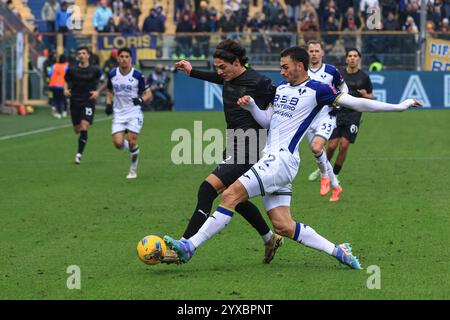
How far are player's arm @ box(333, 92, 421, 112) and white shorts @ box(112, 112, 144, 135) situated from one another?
981cm

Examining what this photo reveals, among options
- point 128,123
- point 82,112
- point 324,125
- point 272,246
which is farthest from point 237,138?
point 82,112

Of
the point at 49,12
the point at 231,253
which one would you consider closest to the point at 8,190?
the point at 231,253

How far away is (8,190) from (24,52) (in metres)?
23.8

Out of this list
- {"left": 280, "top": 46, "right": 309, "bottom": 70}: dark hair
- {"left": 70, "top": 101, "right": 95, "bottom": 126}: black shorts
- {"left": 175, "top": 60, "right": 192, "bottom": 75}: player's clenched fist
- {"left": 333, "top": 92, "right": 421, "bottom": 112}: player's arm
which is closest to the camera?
{"left": 333, "top": 92, "right": 421, "bottom": 112}: player's arm

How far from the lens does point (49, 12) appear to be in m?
43.3

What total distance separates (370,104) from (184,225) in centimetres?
419

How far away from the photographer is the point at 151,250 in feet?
31.9

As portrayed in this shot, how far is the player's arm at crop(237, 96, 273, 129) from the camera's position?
9.63 m

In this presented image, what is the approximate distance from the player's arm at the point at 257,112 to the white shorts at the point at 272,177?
45cm

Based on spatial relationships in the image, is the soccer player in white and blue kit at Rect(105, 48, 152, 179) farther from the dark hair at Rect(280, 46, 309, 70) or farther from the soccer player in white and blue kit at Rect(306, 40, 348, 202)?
the dark hair at Rect(280, 46, 309, 70)

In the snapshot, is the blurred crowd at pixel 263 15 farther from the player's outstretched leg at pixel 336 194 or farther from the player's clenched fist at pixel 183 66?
the player's clenched fist at pixel 183 66

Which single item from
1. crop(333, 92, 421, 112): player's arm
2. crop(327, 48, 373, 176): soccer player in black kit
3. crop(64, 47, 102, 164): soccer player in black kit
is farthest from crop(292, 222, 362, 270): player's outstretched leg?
crop(64, 47, 102, 164): soccer player in black kit

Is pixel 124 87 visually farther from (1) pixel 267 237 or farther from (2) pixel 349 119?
(1) pixel 267 237

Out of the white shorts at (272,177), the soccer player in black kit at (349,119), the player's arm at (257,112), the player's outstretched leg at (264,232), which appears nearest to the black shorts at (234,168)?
the player's outstretched leg at (264,232)
